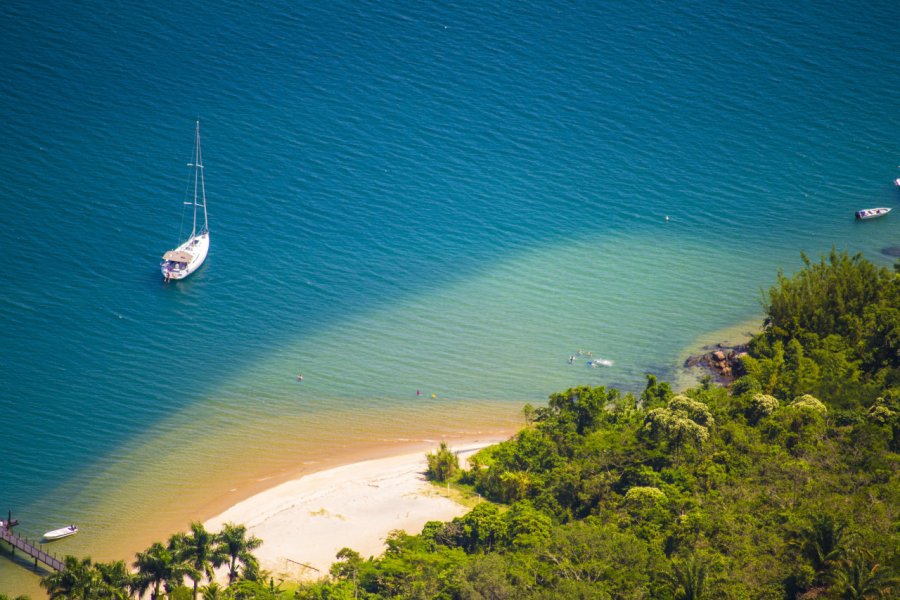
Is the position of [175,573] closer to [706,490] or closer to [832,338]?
[706,490]

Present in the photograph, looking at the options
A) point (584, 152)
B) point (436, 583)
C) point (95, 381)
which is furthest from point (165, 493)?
point (584, 152)

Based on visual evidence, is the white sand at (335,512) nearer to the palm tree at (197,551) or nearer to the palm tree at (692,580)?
the palm tree at (197,551)

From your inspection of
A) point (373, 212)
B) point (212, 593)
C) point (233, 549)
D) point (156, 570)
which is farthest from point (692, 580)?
point (373, 212)

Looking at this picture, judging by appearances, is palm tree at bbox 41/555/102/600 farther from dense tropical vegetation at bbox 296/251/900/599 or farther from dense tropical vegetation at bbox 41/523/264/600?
dense tropical vegetation at bbox 296/251/900/599

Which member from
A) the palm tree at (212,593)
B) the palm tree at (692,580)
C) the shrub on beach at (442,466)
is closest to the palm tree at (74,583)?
the palm tree at (212,593)

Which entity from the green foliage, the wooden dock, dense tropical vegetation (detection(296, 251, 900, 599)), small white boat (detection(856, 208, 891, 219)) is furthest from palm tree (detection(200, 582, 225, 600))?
small white boat (detection(856, 208, 891, 219))
